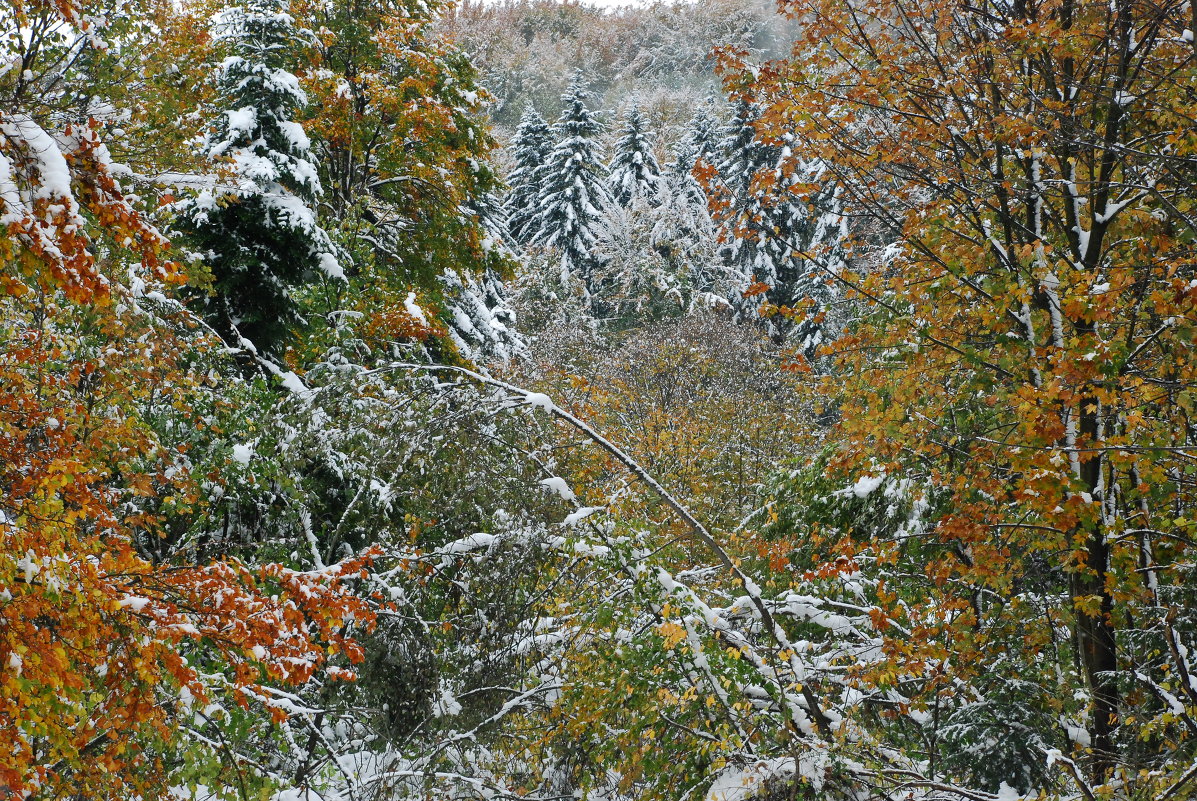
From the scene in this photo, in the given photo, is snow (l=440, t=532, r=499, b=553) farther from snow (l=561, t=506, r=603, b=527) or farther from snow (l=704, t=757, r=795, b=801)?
snow (l=704, t=757, r=795, b=801)

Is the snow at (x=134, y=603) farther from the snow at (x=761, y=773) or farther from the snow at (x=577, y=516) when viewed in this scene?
the snow at (x=761, y=773)

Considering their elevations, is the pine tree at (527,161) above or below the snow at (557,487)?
above

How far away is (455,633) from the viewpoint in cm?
572

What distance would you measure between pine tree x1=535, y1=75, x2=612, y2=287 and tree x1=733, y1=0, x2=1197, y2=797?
27223 mm

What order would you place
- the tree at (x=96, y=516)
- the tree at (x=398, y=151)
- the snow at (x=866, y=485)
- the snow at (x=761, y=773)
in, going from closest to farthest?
the tree at (x=96, y=516) < the snow at (x=761, y=773) < the snow at (x=866, y=485) < the tree at (x=398, y=151)

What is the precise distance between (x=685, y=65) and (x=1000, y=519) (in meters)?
87.6

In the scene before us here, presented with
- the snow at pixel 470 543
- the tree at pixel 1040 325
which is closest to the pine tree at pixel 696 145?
the tree at pixel 1040 325

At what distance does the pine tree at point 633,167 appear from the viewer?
120ft

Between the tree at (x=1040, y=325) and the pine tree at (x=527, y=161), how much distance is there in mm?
31615

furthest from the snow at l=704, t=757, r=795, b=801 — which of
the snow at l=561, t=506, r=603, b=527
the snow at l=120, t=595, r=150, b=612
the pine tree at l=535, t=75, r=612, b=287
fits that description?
the pine tree at l=535, t=75, r=612, b=287

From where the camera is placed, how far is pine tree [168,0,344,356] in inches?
433

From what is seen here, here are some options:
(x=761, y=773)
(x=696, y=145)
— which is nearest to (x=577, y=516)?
(x=761, y=773)

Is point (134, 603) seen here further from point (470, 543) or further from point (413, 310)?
point (413, 310)

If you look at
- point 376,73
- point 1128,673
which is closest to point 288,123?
point 376,73
